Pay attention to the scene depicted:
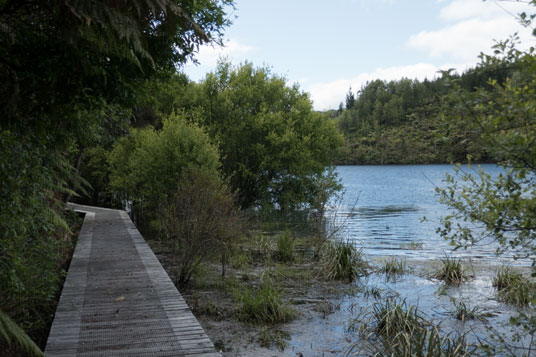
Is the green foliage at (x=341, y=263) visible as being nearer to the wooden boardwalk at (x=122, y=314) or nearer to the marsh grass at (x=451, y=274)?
the marsh grass at (x=451, y=274)

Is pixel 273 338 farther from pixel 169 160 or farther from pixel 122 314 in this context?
pixel 169 160

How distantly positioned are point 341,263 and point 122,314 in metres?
7.33

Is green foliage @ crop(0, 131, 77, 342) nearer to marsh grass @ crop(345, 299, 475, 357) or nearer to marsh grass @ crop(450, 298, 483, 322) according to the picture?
marsh grass @ crop(345, 299, 475, 357)

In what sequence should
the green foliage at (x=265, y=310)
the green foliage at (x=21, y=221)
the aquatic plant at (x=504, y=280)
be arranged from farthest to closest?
→ the aquatic plant at (x=504, y=280)
the green foliage at (x=265, y=310)
the green foliage at (x=21, y=221)

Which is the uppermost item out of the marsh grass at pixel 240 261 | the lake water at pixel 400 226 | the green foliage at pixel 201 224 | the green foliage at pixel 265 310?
the green foliage at pixel 201 224

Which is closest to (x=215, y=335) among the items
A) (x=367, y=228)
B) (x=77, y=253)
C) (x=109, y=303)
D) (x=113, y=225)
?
(x=109, y=303)

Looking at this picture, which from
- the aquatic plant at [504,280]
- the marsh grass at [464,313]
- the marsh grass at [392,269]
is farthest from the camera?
the marsh grass at [392,269]

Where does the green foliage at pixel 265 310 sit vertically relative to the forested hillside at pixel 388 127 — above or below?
below

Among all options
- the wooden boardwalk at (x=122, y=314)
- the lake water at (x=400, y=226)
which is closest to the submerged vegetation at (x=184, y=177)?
the wooden boardwalk at (x=122, y=314)

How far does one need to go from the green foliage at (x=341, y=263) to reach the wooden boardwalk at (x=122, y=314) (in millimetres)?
4766

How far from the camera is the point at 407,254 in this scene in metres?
16.1

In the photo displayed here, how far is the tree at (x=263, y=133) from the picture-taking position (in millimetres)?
27531

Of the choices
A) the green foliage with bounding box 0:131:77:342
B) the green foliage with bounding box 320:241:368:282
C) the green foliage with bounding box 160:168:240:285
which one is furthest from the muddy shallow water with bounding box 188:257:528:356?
the green foliage with bounding box 0:131:77:342

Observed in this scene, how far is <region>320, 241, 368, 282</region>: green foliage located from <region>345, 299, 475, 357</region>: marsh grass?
3508mm
